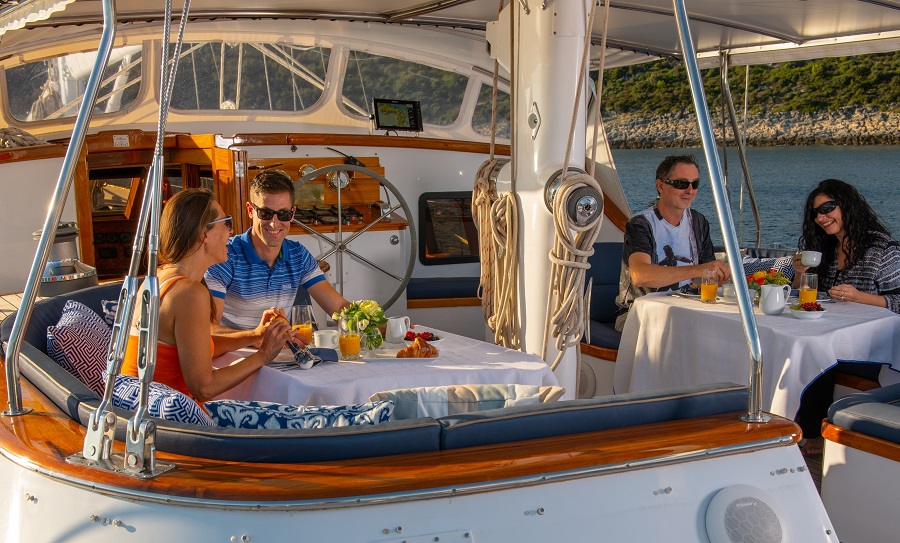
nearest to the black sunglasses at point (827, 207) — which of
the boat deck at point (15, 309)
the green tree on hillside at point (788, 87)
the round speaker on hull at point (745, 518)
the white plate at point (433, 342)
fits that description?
the boat deck at point (15, 309)

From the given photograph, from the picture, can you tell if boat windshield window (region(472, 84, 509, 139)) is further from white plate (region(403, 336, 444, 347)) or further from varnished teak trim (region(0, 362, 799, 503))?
varnished teak trim (region(0, 362, 799, 503))

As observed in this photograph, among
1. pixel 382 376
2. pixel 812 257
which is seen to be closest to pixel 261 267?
pixel 382 376

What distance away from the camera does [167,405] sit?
1.85m

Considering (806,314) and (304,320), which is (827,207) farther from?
(304,320)

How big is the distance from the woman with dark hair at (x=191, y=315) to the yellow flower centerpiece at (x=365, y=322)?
0.70 ft

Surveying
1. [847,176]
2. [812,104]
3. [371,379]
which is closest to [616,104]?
[812,104]

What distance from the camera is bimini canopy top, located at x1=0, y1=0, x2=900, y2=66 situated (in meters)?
4.31

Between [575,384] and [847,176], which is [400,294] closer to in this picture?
[575,384]

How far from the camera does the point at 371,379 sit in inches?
93.8

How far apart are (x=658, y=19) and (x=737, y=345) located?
2117 millimetres

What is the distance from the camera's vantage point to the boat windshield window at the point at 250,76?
5.75 meters

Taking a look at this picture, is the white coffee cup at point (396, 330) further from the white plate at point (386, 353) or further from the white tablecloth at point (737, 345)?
the white tablecloth at point (737, 345)

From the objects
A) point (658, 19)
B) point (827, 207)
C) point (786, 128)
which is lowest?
point (827, 207)

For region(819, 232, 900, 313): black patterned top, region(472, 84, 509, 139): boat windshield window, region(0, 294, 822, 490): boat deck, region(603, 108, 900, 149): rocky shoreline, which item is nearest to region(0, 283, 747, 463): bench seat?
region(0, 294, 822, 490): boat deck
